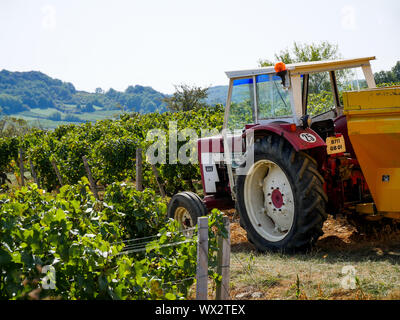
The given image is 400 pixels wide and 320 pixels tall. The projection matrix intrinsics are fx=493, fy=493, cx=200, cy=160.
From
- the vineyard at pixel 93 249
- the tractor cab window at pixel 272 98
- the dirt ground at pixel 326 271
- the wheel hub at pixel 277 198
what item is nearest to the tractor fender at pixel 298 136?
the tractor cab window at pixel 272 98

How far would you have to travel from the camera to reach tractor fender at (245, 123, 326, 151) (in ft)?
Answer: 16.6

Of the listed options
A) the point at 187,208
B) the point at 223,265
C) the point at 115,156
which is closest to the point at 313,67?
the point at 187,208

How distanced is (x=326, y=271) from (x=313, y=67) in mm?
2611

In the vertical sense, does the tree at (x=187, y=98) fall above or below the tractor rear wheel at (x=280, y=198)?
above

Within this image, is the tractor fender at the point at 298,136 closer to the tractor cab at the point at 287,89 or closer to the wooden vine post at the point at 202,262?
the tractor cab at the point at 287,89

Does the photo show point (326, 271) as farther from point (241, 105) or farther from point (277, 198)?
point (241, 105)

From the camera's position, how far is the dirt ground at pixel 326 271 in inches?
153

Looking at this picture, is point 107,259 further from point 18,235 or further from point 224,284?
point 224,284

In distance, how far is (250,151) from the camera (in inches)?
226

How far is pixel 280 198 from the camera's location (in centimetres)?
561

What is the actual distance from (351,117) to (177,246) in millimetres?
2099

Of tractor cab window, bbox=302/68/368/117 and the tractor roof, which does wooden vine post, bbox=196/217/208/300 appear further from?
tractor cab window, bbox=302/68/368/117

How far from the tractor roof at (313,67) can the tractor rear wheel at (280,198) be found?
0.89m
